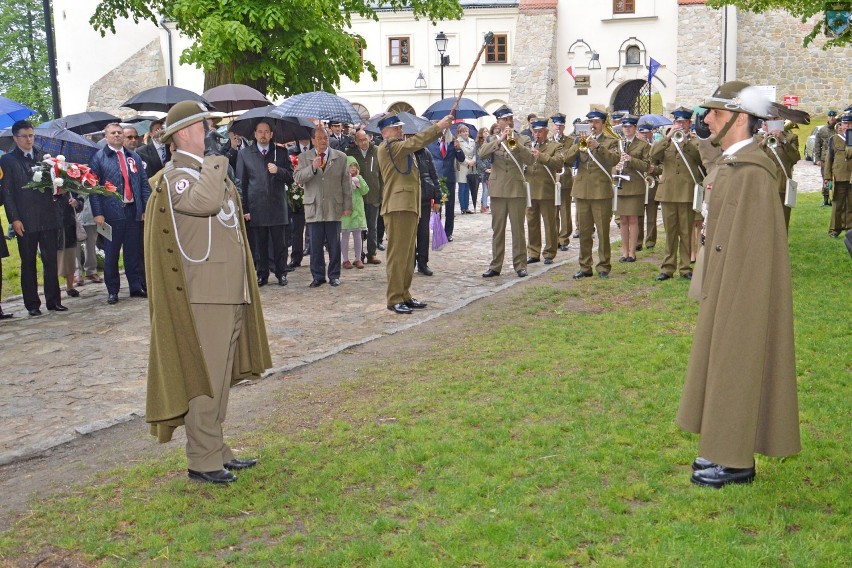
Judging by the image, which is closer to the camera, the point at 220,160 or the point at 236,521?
the point at 236,521

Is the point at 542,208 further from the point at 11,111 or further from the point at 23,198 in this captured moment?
the point at 11,111

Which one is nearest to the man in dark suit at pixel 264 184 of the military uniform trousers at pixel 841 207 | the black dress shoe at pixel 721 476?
the black dress shoe at pixel 721 476

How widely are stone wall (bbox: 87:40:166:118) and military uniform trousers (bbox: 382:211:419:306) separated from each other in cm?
4144

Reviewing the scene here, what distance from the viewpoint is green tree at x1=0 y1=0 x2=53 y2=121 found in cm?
5762

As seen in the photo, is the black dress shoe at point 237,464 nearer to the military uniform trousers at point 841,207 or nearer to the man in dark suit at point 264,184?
the man in dark suit at point 264,184

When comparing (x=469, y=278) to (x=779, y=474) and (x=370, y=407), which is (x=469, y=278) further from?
(x=779, y=474)

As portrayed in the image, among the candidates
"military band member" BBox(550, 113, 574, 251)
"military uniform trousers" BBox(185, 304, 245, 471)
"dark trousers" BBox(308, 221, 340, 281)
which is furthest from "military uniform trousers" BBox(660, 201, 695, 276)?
"military uniform trousers" BBox(185, 304, 245, 471)

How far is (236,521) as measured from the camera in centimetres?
550

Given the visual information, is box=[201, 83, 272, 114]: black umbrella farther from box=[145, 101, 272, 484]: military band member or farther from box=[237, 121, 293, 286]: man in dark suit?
box=[145, 101, 272, 484]: military band member

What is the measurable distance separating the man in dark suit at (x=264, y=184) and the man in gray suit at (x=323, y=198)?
299 mm

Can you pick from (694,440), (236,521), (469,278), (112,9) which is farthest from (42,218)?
(112,9)

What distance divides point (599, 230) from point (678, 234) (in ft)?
3.49

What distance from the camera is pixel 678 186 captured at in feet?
42.4

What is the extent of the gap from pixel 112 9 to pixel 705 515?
20.7 m
